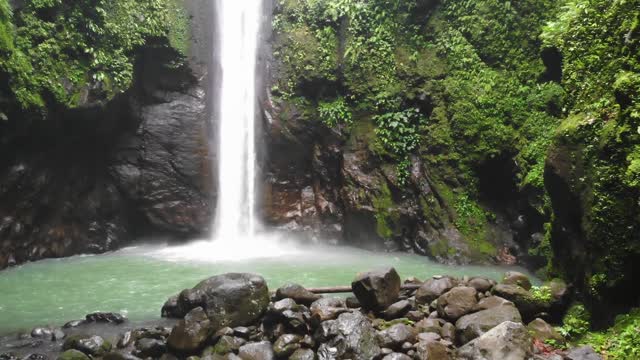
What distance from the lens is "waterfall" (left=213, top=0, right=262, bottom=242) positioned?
15.8m

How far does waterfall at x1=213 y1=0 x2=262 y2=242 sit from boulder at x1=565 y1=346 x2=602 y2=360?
11371mm

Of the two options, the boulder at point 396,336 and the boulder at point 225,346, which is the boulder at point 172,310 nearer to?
the boulder at point 225,346

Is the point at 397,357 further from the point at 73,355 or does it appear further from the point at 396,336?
the point at 73,355

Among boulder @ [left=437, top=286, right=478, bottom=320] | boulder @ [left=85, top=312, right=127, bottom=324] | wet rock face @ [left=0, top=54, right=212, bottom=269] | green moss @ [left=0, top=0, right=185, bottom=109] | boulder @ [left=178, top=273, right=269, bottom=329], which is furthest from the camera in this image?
wet rock face @ [left=0, top=54, right=212, bottom=269]

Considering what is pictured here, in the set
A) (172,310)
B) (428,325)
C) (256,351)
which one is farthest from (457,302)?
(172,310)

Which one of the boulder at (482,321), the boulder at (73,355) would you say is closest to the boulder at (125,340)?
the boulder at (73,355)

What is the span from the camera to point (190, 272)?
36.5 ft

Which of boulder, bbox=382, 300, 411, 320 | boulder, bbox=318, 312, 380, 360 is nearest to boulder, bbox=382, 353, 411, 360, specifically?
boulder, bbox=318, 312, 380, 360

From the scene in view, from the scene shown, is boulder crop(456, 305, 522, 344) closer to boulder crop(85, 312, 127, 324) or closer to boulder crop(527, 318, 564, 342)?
boulder crop(527, 318, 564, 342)

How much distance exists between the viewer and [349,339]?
5.97m

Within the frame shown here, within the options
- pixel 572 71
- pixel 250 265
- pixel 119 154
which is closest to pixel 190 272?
pixel 250 265

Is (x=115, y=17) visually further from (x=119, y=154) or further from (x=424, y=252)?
(x=424, y=252)

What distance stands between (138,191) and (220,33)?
6.00 meters

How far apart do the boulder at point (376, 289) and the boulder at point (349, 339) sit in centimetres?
77
